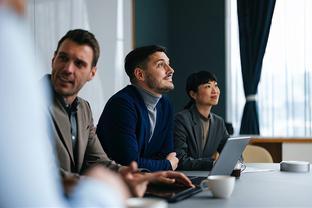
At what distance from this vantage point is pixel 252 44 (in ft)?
15.8

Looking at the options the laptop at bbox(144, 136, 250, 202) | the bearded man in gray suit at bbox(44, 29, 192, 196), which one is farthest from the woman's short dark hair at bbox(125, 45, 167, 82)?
the laptop at bbox(144, 136, 250, 202)

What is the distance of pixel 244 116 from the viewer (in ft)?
15.5

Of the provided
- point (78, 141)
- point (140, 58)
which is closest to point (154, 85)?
point (140, 58)

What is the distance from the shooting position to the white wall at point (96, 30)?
2.97 metres

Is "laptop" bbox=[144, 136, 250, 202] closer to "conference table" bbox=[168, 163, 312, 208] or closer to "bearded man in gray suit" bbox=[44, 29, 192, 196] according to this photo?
"conference table" bbox=[168, 163, 312, 208]

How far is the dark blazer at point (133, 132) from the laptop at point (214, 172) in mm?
408

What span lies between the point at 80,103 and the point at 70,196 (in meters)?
1.33

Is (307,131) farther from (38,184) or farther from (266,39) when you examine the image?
(38,184)

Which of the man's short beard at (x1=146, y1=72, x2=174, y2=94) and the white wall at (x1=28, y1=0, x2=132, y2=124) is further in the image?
the white wall at (x1=28, y1=0, x2=132, y2=124)

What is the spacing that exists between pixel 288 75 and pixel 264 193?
318cm

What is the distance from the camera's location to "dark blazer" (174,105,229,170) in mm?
2840

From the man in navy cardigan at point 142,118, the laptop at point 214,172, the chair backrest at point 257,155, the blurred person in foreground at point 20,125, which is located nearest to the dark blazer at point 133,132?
the man in navy cardigan at point 142,118

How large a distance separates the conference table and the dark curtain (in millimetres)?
2476

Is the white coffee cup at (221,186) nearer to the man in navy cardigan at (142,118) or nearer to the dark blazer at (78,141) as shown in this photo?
the dark blazer at (78,141)
